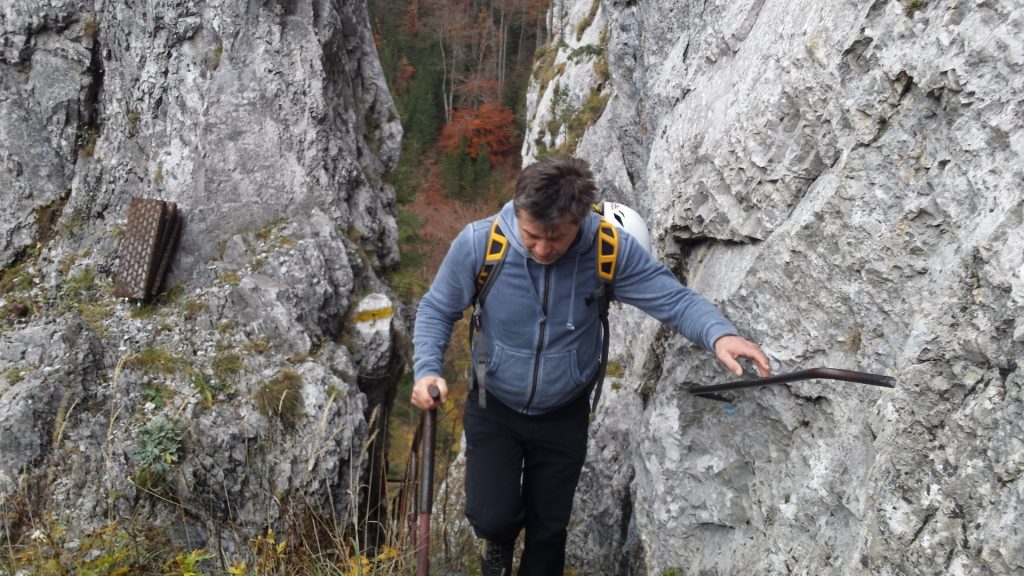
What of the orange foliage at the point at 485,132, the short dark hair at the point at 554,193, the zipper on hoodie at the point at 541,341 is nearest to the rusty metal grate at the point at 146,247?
the zipper on hoodie at the point at 541,341

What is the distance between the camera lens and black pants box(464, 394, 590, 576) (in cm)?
346

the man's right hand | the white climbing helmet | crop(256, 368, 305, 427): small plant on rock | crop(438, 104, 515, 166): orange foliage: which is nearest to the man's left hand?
the man's right hand

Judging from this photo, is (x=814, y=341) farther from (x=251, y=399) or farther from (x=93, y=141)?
(x=93, y=141)

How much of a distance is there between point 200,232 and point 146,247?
2.10 ft

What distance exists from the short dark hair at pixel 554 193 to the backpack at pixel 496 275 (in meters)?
0.30

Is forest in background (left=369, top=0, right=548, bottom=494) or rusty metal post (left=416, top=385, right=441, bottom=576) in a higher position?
forest in background (left=369, top=0, right=548, bottom=494)

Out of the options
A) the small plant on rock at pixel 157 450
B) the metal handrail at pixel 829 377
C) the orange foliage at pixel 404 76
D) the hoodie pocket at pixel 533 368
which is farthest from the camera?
the orange foliage at pixel 404 76

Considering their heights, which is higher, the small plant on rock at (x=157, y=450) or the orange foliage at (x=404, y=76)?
the orange foliage at (x=404, y=76)

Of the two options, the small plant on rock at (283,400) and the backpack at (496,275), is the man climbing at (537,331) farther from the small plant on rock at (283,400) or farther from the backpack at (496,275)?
the small plant on rock at (283,400)

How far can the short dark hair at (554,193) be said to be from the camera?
9.04ft

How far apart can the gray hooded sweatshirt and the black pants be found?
17cm

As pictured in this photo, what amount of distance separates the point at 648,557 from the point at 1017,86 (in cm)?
330

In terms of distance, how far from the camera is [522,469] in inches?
143

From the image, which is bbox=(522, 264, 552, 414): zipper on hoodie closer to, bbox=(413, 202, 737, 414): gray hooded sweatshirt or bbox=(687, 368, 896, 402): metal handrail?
bbox=(413, 202, 737, 414): gray hooded sweatshirt
